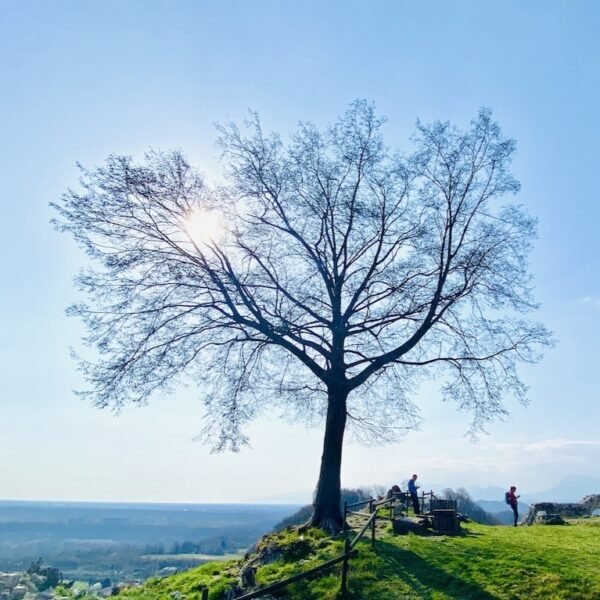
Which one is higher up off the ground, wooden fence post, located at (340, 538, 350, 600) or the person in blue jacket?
the person in blue jacket

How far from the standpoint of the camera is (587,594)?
33.0 ft

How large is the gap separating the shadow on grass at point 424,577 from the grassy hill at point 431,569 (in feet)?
0.07

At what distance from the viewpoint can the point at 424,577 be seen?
11727 millimetres

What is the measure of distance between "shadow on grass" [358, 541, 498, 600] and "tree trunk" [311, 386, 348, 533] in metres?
3.13

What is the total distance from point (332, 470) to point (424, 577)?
6.02 metres

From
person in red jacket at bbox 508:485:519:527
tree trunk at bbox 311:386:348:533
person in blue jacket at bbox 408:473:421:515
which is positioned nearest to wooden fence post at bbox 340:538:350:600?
tree trunk at bbox 311:386:348:533

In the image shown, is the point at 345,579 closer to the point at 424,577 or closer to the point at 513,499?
the point at 424,577

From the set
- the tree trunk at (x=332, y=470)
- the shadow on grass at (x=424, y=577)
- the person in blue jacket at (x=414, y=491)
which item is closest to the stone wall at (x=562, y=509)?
the person in blue jacket at (x=414, y=491)

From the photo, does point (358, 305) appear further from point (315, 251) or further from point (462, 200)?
point (462, 200)

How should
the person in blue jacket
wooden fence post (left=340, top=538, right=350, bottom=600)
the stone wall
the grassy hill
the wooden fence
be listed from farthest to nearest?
the stone wall < the person in blue jacket < wooden fence post (left=340, top=538, right=350, bottom=600) < the grassy hill < the wooden fence

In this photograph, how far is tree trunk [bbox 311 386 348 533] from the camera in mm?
16734

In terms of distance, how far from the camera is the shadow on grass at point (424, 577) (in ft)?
34.9

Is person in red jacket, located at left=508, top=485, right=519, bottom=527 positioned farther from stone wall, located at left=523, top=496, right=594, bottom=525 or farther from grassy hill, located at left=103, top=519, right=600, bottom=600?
grassy hill, located at left=103, top=519, right=600, bottom=600

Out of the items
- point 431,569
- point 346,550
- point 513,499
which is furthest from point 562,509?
point 346,550
